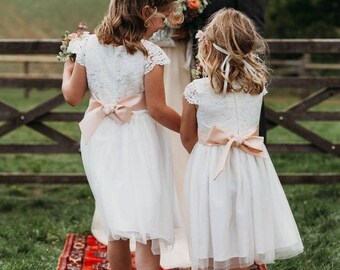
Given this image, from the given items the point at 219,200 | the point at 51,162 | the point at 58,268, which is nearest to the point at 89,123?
the point at 219,200

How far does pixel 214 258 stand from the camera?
4492mm

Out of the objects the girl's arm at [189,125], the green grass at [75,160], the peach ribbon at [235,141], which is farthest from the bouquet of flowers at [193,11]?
the green grass at [75,160]

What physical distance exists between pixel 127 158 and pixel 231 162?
584 mm

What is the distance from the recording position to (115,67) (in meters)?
4.61

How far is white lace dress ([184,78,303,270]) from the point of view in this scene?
4.49 meters

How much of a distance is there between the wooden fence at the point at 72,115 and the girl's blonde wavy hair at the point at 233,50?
10.9ft

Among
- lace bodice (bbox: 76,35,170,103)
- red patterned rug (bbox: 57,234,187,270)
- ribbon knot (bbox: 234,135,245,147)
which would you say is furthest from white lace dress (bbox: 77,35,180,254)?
red patterned rug (bbox: 57,234,187,270)

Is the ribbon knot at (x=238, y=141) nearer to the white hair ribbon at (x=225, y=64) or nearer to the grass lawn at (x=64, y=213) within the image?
the white hair ribbon at (x=225, y=64)

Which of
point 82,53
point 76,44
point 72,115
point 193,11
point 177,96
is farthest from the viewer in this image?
point 72,115

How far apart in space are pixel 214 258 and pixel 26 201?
3.99 m

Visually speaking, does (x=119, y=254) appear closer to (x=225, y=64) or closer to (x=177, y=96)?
(x=225, y=64)

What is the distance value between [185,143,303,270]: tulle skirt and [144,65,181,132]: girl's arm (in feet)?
0.88

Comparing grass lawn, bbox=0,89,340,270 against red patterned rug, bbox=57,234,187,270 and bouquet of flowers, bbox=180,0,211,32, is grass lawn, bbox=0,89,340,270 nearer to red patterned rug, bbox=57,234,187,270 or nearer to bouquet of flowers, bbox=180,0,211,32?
red patterned rug, bbox=57,234,187,270

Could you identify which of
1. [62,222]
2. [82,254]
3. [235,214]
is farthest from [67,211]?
[235,214]
